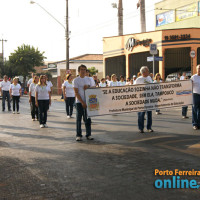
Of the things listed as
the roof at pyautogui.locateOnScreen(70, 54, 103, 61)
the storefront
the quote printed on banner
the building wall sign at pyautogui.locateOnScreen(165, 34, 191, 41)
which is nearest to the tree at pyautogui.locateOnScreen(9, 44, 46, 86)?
the roof at pyautogui.locateOnScreen(70, 54, 103, 61)

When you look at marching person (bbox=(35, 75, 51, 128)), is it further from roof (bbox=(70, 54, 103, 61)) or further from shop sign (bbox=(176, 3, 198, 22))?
roof (bbox=(70, 54, 103, 61))

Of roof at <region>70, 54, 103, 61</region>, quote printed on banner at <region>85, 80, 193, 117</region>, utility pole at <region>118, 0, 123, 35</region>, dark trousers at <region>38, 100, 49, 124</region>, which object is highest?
utility pole at <region>118, 0, 123, 35</region>

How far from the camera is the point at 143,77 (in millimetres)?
8891

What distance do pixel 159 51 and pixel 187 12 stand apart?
14323mm

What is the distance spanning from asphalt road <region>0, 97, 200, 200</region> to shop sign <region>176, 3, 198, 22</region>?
34113mm

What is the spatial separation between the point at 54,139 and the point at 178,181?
4.25 m

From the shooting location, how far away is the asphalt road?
156 inches

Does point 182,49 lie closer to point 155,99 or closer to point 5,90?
point 5,90

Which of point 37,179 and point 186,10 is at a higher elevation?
point 186,10

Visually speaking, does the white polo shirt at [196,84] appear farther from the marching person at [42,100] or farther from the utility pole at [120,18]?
the utility pole at [120,18]

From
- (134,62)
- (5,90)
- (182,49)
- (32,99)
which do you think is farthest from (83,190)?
(134,62)

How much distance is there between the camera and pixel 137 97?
8.67 meters

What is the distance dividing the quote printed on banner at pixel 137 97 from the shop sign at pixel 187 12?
33.3 m

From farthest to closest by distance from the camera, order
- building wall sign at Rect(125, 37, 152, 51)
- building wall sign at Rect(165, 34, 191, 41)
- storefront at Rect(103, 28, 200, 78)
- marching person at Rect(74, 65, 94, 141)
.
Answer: building wall sign at Rect(125, 37, 152, 51) < storefront at Rect(103, 28, 200, 78) < building wall sign at Rect(165, 34, 191, 41) < marching person at Rect(74, 65, 94, 141)
